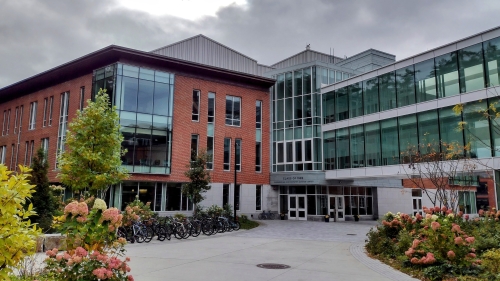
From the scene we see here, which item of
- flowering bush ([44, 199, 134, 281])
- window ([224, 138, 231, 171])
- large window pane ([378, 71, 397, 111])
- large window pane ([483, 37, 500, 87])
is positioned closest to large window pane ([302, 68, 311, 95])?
large window pane ([378, 71, 397, 111])

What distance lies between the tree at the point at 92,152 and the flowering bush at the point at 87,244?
39.9 feet

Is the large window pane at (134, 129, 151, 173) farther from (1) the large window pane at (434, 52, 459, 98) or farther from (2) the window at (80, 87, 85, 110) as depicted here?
(1) the large window pane at (434, 52, 459, 98)

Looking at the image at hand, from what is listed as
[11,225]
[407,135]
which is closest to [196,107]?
[407,135]

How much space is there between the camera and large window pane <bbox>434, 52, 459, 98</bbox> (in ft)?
76.9

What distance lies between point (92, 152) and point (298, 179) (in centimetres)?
1874

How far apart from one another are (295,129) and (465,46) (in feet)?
49.3

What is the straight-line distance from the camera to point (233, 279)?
30.3 ft

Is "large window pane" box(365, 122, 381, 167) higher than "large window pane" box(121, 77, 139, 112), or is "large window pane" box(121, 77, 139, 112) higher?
"large window pane" box(121, 77, 139, 112)

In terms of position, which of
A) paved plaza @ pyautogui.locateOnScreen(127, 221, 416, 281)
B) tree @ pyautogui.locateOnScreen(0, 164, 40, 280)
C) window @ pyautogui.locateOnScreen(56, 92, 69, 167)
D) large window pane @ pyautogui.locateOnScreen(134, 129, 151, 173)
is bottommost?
paved plaza @ pyautogui.locateOnScreen(127, 221, 416, 281)

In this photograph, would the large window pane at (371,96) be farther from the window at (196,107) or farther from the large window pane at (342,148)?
the window at (196,107)

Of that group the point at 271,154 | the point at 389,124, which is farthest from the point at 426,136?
the point at 271,154

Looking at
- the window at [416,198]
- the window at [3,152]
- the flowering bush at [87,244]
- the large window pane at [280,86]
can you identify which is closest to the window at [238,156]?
the large window pane at [280,86]

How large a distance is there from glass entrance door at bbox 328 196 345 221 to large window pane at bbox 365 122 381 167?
637 centimetres

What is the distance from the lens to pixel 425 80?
25.3m
